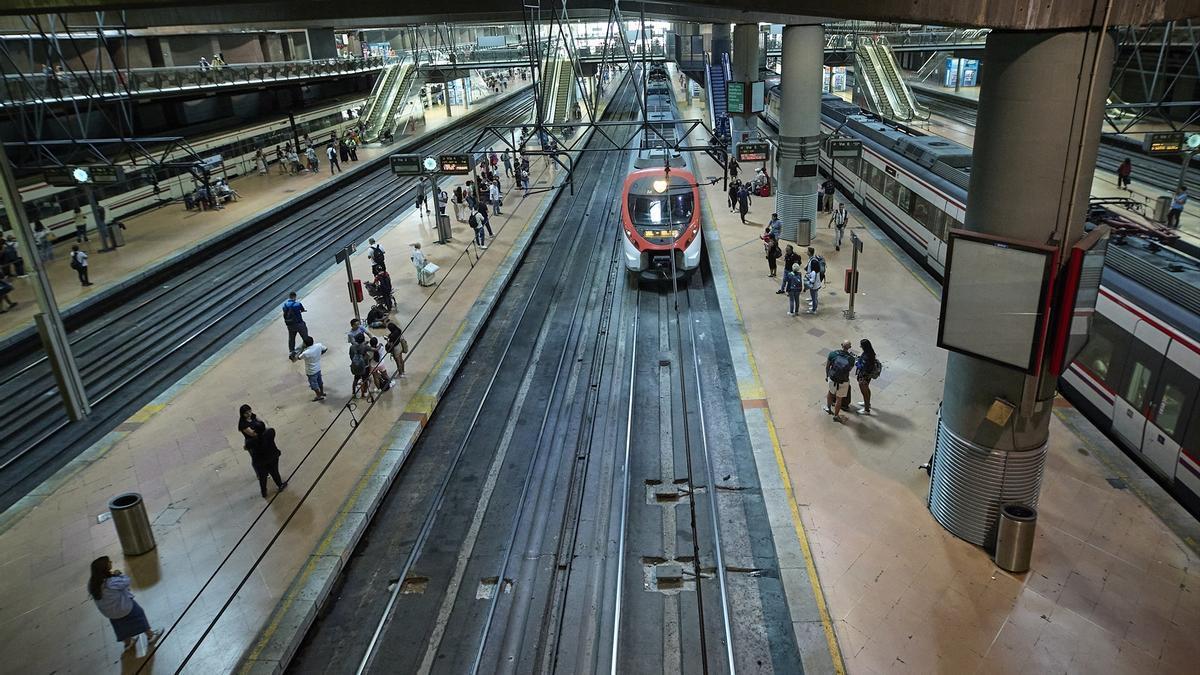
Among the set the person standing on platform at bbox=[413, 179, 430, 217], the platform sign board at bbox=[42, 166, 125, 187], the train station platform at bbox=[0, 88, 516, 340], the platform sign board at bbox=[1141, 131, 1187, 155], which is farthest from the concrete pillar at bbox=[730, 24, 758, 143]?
the platform sign board at bbox=[42, 166, 125, 187]

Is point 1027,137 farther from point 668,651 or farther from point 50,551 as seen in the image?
point 50,551

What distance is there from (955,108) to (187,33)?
4118 centimetres

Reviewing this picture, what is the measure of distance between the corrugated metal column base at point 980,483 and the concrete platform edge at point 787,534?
1789mm

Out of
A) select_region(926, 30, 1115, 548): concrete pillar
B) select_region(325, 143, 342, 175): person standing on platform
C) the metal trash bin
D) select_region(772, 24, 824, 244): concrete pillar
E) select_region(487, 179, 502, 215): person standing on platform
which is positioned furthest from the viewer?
select_region(325, 143, 342, 175): person standing on platform

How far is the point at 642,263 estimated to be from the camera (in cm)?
1911

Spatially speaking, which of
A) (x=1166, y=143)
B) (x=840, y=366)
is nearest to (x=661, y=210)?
(x=840, y=366)

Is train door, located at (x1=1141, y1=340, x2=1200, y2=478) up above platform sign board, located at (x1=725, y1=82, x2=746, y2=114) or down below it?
below

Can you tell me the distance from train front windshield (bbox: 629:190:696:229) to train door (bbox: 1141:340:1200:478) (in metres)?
11.4

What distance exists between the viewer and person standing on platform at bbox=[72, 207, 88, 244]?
76.7ft

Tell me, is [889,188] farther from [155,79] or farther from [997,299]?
[155,79]

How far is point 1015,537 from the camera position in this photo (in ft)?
26.9

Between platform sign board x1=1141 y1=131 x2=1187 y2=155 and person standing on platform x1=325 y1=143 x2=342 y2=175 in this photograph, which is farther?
person standing on platform x1=325 y1=143 x2=342 y2=175

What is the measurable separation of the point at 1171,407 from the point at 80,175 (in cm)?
2123

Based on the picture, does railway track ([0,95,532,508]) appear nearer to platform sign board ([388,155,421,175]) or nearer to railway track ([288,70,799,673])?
platform sign board ([388,155,421,175])
